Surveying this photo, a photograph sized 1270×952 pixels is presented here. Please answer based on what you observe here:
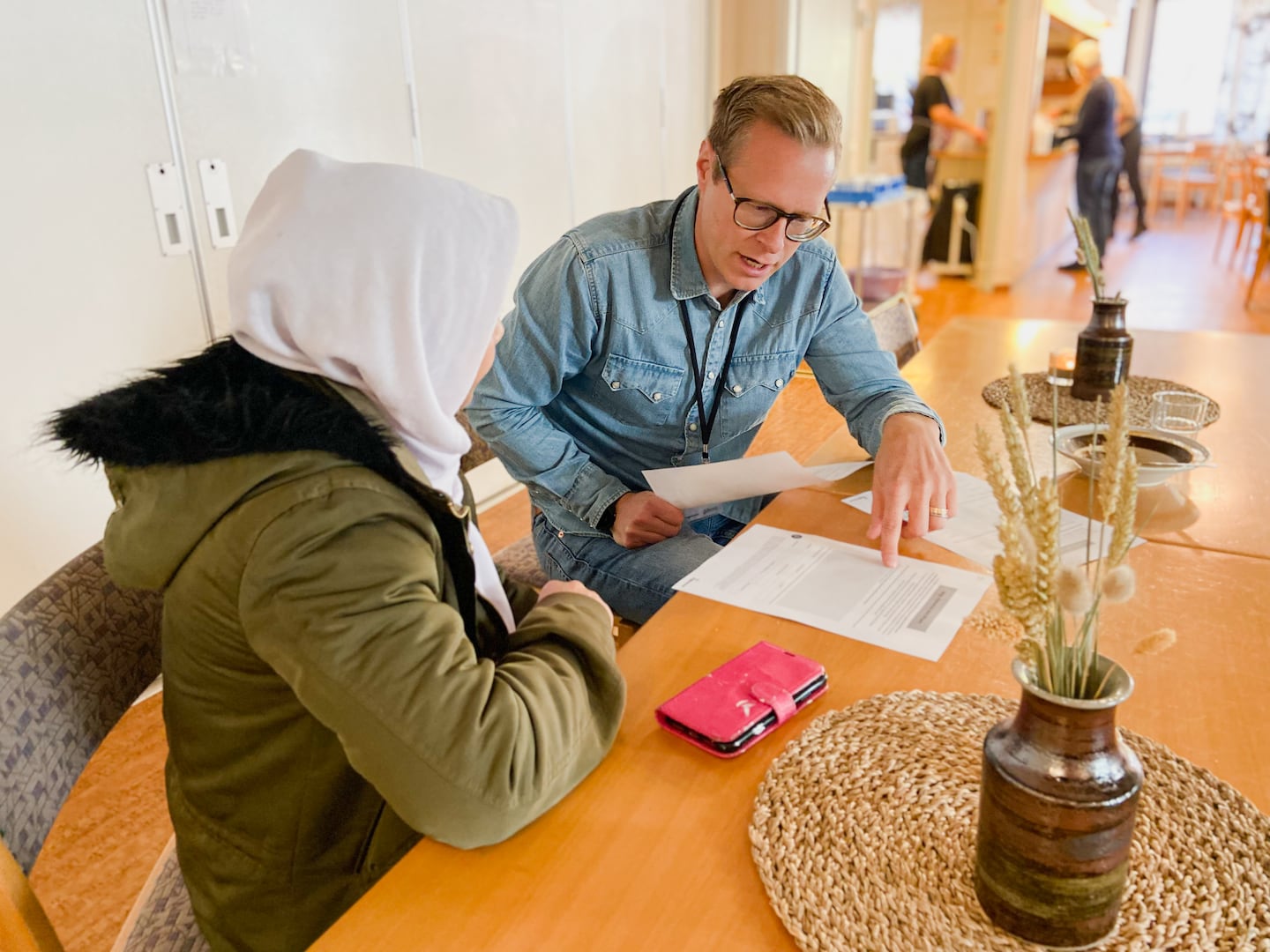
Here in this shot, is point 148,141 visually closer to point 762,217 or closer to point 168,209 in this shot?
point 168,209

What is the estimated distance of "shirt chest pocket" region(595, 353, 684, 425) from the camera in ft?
5.05

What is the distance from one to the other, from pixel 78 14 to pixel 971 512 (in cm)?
210

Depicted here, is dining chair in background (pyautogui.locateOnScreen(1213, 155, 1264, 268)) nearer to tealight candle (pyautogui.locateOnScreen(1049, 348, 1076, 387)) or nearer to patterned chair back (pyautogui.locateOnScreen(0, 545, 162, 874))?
tealight candle (pyautogui.locateOnScreen(1049, 348, 1076, 387))

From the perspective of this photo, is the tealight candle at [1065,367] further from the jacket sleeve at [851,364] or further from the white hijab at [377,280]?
the white hijab at [377,280]

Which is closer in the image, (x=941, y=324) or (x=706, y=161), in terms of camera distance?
(x=706, y=161)

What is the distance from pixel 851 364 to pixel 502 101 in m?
2.06

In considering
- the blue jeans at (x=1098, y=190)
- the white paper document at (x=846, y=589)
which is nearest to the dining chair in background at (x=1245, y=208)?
the blue jeans at (x=1098, y=190)

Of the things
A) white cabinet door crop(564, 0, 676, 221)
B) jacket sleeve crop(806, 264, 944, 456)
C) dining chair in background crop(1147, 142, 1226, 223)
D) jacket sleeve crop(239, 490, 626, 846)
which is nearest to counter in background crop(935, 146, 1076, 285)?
dining chair in background crop(1147, 142, 1226, 223)

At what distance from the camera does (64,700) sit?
2.93ft

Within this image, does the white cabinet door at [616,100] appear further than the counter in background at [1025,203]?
No

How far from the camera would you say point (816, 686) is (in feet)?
2.86

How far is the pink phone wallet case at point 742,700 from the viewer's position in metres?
0.80

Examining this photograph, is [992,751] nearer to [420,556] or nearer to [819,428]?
[420,556]

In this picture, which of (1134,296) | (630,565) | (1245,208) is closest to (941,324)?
(1134,296)
